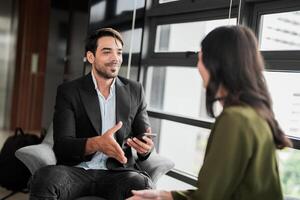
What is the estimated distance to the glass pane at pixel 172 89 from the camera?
3.31 meters

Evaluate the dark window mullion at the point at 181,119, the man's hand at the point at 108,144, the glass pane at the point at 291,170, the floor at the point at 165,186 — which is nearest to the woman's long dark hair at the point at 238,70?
the man's hand at the point at 108,144

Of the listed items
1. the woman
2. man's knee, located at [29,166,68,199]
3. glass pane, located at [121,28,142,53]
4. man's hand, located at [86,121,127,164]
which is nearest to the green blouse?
the woman

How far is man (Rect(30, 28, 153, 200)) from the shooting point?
187 cm

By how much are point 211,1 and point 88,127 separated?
1.25 meters

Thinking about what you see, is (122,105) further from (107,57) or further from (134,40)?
(134,40)

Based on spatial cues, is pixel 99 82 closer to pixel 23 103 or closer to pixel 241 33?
pixel 241 33

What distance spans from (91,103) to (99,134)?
0.18 meters

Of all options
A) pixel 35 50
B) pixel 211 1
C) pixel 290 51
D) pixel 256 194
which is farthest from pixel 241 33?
pixel 35 50

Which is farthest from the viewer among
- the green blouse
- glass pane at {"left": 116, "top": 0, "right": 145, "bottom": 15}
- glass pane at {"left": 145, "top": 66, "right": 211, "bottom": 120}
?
glass pane at {"left": 145, "top": 66, "right": 211, "bottom": 120}

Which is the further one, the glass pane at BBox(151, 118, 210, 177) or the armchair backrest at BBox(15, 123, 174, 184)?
the glass pane at BBox(151, 118, 210, 177)

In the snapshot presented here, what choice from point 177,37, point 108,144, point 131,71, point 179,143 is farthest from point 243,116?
point 179,143

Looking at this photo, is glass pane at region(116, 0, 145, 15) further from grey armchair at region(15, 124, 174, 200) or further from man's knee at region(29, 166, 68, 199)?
man's knee at region(29, 166, 68, 199)

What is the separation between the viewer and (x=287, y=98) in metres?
2.32

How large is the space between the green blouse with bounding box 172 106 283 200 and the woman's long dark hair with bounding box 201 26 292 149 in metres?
0.04
